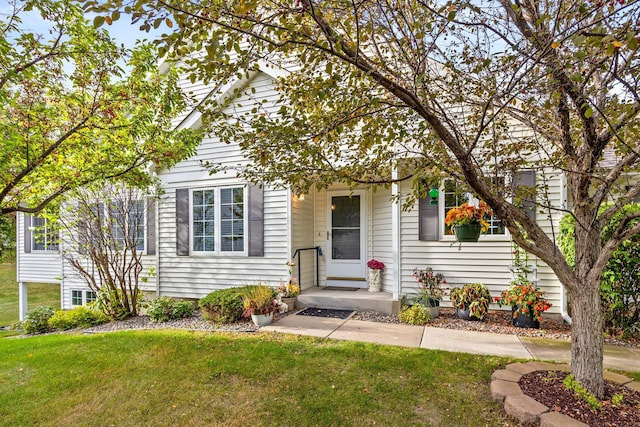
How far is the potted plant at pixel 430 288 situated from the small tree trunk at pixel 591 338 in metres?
2.96

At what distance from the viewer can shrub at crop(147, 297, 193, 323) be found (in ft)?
20.2

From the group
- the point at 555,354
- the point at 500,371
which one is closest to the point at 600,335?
the point at 500,371

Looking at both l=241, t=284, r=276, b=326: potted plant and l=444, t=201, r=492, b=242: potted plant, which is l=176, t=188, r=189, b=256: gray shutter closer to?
l=241, t=284, r=276, b=326: potted plant

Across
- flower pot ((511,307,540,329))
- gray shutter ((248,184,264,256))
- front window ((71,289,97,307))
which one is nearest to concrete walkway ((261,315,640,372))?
flower pot ((511,307,540,329))

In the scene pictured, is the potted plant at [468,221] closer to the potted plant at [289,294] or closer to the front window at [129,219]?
the potted plant at [289,294]

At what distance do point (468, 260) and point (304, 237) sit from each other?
3151 millimetres

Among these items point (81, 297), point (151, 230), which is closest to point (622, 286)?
point (151, 230)

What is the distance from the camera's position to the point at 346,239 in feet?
23.9

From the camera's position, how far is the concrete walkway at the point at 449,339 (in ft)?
12.6

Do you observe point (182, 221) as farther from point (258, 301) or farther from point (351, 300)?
point (351, 300)

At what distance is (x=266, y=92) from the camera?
275 inches

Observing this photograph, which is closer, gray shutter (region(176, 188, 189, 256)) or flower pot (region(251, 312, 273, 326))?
flower pot (region(251, 312, 273, 326))

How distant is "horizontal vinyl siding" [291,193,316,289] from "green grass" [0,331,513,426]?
2388 millimetres

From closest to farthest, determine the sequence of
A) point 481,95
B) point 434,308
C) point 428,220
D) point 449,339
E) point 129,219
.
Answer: point 481,95
point 449,339
point 434,308
point 428,220
point 129,219
